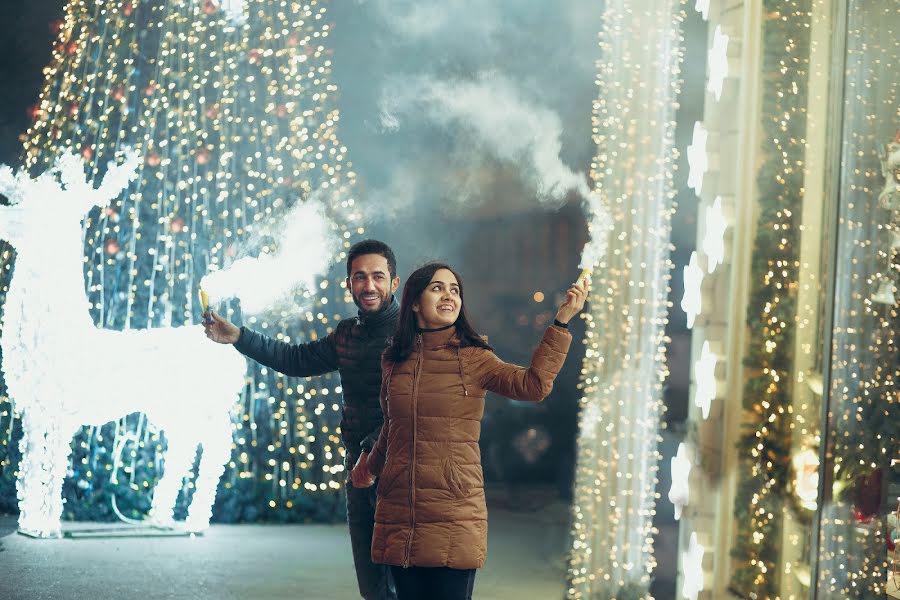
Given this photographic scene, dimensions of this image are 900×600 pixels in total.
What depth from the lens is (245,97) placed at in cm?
705

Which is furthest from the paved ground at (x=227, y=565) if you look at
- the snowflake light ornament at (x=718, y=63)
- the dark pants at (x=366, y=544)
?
the snowflake light ornament at (x=718, y=63)

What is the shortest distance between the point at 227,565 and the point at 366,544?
233 centimetres

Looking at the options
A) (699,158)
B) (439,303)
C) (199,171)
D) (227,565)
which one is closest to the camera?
(439,303)

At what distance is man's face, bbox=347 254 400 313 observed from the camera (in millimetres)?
3443

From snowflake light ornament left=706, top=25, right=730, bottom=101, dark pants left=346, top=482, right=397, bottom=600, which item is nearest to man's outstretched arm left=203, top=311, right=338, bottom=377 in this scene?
dark pants left=346, top=482, right=397, bottom=600

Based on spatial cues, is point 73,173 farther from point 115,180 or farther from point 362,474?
point 362,474

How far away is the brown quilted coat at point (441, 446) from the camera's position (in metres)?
2.64

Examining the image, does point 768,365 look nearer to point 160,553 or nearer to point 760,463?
point 760,463

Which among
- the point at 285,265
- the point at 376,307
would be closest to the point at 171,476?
the point at 285,265

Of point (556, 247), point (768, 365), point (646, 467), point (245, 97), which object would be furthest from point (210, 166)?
point (768, 365)

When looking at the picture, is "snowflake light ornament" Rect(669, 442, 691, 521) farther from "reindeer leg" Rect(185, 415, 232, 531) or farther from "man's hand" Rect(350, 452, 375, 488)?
"reindeer leg" Rect(185, 415, 232, 531)

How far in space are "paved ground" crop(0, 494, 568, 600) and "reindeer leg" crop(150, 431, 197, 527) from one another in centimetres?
21

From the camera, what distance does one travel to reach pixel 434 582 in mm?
2641

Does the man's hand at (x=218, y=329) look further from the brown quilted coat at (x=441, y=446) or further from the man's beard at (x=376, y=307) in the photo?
the brown quilted coat at (x=441, y=446)
